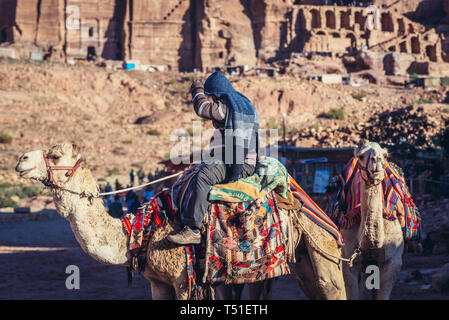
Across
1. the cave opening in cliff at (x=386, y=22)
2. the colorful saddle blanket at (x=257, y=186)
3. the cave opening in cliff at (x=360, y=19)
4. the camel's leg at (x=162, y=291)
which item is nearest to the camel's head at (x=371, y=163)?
the colorful saddle blanket at (x=257, y=186)

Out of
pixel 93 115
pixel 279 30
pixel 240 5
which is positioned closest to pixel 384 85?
pixel 279 30

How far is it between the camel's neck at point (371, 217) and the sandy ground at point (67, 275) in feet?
A: 11.0

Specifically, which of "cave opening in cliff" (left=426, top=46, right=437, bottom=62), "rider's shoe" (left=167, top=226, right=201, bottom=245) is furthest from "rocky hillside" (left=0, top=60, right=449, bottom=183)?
"rider's shoe" (left=167, top=226, right=201, bottom=245)

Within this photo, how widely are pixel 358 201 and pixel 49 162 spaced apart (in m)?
2.72

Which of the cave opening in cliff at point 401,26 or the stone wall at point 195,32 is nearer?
the stone wall at point 195,32

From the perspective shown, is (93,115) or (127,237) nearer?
(127,237)

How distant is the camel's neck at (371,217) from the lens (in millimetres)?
5785

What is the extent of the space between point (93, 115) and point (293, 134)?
47.5 feet

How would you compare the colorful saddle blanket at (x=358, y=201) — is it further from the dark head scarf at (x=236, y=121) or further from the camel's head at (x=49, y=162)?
the camel's head at (x=49, y=162)

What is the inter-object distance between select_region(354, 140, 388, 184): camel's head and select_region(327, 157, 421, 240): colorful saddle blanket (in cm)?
37

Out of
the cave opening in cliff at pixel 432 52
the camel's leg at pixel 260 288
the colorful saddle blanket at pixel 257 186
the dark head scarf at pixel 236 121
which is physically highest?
the cave opening in cliff at pixel 432 52

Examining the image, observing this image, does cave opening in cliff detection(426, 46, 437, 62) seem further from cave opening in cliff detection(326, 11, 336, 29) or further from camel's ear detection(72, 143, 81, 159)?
camel's ear detection(72, 143, 81, 159)

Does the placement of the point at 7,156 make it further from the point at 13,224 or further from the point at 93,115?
the point at 13,224

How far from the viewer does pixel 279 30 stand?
204 feet
